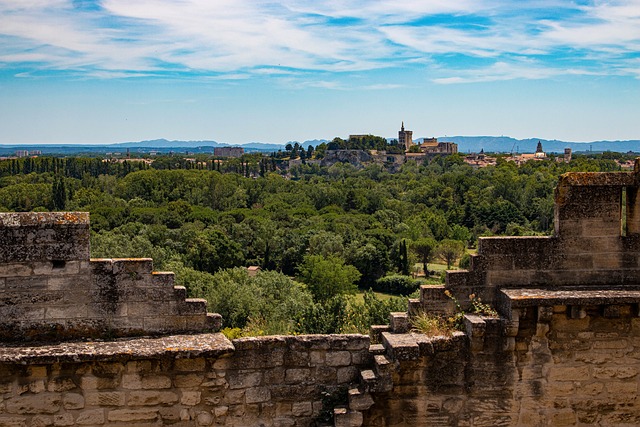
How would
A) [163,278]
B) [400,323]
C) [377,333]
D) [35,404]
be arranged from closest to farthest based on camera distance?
[35,404] → [163,278] → [400,323] → [377,333]

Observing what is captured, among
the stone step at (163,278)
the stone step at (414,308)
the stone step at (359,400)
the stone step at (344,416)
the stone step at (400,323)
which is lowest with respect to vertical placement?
the stone step at (344,416)

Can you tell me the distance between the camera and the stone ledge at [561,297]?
8281mm

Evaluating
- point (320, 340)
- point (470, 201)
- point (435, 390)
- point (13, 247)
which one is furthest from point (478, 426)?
point (470, 201)

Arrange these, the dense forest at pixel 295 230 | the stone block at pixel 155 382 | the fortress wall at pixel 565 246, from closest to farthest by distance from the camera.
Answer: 1. the stone block at pixel 155 382
2. the fortress wall at pixel 565 246
3. the dense forest at pixel 295 230

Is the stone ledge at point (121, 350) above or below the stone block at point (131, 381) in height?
above

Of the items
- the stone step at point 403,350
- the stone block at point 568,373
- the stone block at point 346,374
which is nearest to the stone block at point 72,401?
the stone block at point 346,374

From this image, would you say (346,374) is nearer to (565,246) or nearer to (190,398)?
(190,398)

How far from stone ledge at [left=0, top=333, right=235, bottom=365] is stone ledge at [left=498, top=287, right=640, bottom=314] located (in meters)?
3.29

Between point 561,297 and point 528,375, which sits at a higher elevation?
point 561,297

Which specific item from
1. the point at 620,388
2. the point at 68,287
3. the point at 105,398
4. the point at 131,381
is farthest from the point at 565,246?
the point at 68,287

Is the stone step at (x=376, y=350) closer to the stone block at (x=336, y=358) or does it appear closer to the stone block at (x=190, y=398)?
the stone block at (x=336, y=358)

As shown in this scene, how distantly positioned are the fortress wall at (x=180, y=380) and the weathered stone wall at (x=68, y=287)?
0.26m

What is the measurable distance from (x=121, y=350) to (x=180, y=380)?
2.47ft

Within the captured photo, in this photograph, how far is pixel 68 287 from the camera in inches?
310
